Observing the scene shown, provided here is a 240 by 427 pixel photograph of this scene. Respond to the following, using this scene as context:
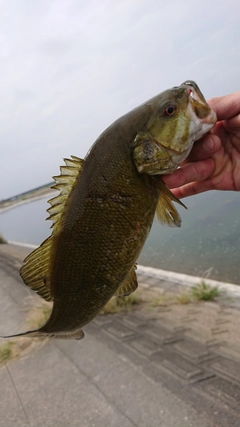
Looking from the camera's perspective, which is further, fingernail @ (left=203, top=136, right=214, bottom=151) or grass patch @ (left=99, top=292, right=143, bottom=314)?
grass patch @ (left=99, top=292, right=143, bottom=314)

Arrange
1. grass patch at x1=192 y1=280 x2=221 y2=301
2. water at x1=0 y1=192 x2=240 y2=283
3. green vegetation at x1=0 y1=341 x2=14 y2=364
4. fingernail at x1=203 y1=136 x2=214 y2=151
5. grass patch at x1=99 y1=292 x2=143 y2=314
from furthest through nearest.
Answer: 1. water at x1=0 y1=192 x2=240 y2=283
2. grass patch at x1=192 y1=280 x2=221 y2=301
3. grass patch at x1=99 y1=292 x2=143 y2=314
4. green vegetation at x1=0 y1=341 x2=14 y2=364
5. fingernail at x1=203 y1=136 x2=214 y2=151

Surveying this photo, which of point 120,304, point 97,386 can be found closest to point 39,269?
point 97,386

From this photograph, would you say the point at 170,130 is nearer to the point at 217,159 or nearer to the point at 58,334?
the point at 217,159

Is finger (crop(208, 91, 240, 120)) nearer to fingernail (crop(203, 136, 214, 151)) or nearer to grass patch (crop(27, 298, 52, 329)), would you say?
fingernail (crop(203, 136, 214, 151))

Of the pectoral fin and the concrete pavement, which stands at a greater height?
the pectoral fin

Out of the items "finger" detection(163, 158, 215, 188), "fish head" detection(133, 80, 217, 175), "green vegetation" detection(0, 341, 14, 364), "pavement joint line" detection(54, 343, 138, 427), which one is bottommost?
"pavement joint line" detection(54, 343, 138, 427)

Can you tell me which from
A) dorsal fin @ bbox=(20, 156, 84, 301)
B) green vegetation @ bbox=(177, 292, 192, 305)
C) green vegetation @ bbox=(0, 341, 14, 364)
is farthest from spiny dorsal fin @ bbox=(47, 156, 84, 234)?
green vegetation @ bbox=(177, 292, 192, 305)

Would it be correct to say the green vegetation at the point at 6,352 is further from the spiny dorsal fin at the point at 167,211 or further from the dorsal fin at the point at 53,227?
the spiny dorsal fin at the point at 167,211

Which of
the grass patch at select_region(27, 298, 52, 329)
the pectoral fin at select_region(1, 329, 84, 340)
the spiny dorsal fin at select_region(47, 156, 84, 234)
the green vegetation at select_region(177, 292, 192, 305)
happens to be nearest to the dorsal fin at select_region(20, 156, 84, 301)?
the spiny dorsal fin at select_region(47, 156, 84, 234)

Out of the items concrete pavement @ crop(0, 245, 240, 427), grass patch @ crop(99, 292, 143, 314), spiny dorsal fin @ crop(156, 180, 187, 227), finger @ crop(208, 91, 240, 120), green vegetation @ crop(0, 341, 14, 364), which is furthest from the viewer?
grass patch @ crop(99, 292, 143, 314)
